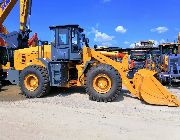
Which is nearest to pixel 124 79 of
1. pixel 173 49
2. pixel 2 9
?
pixel 173 49

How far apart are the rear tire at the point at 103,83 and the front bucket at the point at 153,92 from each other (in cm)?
77

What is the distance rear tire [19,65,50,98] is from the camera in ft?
38.2

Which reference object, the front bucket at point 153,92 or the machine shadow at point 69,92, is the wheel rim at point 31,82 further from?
the front bucket at point 153,92

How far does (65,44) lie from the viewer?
472 inches

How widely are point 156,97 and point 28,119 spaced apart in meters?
4.18

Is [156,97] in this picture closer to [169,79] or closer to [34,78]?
[34,78]

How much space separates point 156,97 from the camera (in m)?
10.2

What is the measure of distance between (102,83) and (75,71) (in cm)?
160

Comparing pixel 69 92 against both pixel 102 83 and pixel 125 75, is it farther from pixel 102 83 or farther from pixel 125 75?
pixel 125 75

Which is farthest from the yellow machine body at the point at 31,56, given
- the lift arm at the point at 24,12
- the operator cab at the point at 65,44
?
the lift arm at the point at 24,12

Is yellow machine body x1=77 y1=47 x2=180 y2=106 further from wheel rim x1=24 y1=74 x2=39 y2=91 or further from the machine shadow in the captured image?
wheel rim x1=24 y1=74 x2=39 y2=91

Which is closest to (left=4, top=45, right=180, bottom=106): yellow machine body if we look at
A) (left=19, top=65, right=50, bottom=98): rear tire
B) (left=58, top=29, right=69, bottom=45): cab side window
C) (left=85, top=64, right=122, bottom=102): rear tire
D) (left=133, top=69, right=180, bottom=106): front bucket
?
(left=133, top=69, right=180, bottom=106): front bucket

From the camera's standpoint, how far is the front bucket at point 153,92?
996cm

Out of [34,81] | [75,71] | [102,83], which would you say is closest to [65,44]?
[75,71]
